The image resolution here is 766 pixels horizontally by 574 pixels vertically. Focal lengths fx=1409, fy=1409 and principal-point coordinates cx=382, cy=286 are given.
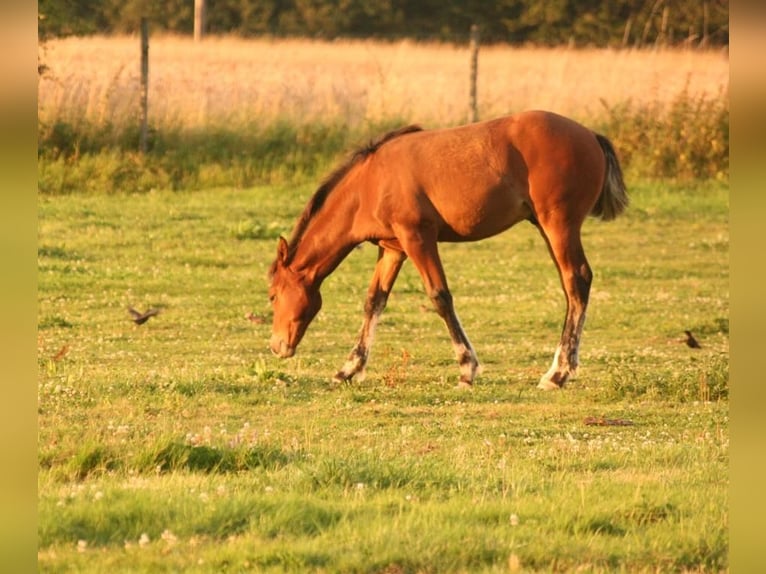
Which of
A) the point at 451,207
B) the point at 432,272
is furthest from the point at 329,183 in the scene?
the point at 432,272

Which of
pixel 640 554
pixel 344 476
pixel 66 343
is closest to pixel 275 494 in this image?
pixel 344 476

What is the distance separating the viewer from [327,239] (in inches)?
424

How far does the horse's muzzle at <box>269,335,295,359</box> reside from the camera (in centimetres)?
1084

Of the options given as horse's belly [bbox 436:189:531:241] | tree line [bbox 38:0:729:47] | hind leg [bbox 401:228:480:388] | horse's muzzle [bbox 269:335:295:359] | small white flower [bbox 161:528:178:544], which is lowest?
tree line [bbox 38:0:729:47]

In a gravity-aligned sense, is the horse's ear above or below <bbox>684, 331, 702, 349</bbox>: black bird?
above

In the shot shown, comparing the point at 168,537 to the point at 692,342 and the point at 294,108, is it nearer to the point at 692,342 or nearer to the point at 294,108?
the point at 692,342

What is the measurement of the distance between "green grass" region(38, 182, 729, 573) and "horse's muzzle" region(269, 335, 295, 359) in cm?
20

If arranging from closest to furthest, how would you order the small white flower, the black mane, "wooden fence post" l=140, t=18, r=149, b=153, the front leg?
the small white flower
the front leg
the black mane
"wooden fence post" l=140, t=18, r=149, b=153

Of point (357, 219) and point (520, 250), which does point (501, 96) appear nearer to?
point (520, 250)

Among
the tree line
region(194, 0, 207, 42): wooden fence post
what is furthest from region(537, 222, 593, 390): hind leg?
the tree line

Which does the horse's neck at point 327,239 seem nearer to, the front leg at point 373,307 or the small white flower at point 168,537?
the front leg at point 373,307

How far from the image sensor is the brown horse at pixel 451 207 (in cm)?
1035

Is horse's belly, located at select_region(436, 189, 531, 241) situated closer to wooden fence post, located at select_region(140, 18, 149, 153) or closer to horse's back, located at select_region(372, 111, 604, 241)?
horse's back, located at select_region(372, 111, 604, 241)

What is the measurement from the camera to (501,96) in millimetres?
26281
